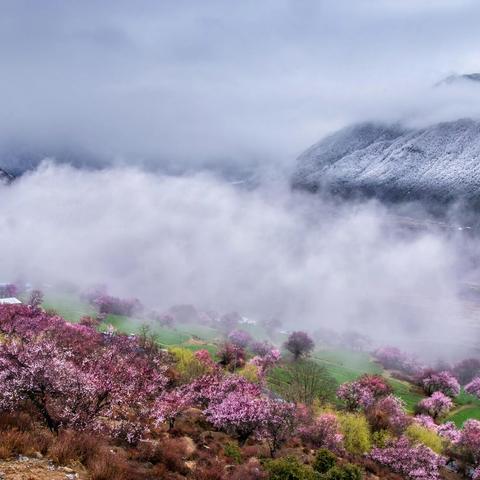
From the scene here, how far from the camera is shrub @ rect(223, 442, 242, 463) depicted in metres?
40.0

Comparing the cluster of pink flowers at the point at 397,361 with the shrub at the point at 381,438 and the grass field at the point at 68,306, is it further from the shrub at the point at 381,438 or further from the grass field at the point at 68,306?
the shrub at the point at 381,438

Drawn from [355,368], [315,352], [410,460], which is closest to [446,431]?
[410,460]

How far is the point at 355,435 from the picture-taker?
65.2m

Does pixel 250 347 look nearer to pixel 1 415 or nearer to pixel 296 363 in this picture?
pixel 296 363

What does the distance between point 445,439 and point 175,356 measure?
48.0m

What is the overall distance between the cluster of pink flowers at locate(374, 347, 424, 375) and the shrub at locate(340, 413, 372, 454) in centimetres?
10085

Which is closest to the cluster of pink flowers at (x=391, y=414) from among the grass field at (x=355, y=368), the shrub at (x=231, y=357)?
the grass field at (x=355, y=368)

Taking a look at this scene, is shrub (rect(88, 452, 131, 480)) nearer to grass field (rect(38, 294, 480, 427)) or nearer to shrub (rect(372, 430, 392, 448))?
shrub (rect(372, 430, 392, 448))

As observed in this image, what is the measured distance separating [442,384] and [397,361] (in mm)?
34459

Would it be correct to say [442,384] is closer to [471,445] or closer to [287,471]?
[471,445]

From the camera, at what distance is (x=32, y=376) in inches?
1088

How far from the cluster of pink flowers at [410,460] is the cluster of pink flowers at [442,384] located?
261 feet

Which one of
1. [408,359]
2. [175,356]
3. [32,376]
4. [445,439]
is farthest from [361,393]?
[408,359]

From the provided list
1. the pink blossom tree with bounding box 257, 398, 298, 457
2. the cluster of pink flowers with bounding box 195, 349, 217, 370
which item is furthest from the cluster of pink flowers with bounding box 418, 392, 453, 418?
the pink blossom tree with bounding box 257, 398, 298, 457
